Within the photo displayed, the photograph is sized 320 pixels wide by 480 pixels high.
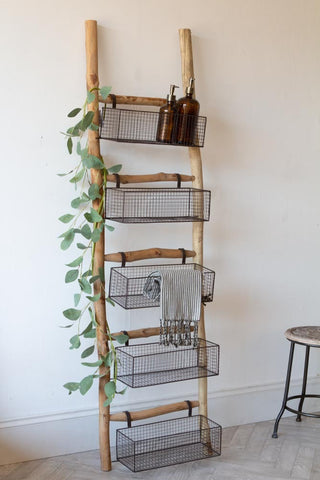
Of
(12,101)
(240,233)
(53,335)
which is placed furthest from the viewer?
(240,233)

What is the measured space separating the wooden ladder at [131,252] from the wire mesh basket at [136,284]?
7 cm

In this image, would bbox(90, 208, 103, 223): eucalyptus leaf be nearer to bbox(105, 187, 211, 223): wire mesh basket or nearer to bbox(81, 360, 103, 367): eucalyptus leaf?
bbox(105, 187, 211, 223): wire mesh basket

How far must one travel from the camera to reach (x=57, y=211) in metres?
2.82

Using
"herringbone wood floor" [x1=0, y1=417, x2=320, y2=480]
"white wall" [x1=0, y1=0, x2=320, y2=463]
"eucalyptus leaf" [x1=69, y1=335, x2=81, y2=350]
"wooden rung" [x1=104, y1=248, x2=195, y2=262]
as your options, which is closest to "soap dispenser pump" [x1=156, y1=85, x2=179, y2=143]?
"white wall" [x1=0, y1=0, x2=320, y2=463]

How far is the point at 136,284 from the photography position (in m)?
2.91

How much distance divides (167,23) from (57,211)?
0.99m

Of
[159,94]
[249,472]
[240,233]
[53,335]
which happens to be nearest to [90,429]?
[53,335]

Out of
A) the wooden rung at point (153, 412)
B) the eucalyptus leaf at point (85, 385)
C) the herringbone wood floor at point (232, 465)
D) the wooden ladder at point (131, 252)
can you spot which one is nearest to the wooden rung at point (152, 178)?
the wooden ladder at point (131, 252)

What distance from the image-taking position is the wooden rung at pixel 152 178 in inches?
109

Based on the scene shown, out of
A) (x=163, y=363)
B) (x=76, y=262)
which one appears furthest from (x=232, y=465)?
(x=76, y=262)

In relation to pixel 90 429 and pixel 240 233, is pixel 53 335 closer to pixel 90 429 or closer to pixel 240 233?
pixel 90 429

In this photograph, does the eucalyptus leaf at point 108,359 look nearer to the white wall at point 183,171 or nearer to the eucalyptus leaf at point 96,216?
the white wall at point 183,171

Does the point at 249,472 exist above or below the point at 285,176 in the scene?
below

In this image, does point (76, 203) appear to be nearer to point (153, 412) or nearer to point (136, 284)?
point (136, 284)
